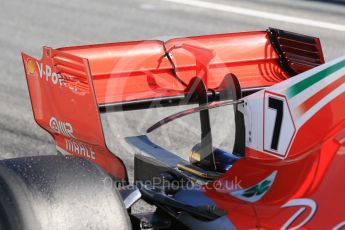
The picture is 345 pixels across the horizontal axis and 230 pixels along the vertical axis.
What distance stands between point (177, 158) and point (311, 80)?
1000mm

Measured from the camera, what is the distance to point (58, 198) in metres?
2.78

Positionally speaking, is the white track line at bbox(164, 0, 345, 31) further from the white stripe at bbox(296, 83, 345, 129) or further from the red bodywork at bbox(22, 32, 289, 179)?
the white stripe at bbox(296, 83, 345, 129)

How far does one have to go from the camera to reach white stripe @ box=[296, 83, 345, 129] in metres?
2.84

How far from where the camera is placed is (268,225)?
2.89 metres

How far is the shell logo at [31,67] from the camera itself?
386 centimetres

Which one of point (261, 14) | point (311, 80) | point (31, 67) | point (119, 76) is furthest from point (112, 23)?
point (311, 80)

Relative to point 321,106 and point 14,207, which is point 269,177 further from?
point 14,207

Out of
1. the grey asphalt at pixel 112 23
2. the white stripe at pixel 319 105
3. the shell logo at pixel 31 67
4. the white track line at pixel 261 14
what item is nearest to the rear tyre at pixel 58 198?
the white stripe at pixel 319 105

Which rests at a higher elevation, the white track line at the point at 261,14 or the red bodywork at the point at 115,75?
the red bodywork at the point at 115,75

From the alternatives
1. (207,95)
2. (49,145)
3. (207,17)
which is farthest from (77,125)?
(207,17)

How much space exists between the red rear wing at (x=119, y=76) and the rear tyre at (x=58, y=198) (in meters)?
0.57

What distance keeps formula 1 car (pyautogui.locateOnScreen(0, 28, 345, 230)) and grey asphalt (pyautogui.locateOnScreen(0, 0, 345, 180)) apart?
2.85 m

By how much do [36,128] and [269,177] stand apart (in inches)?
127

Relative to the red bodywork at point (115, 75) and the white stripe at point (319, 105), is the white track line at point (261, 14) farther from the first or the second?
the white stripe at point (319, 105)
